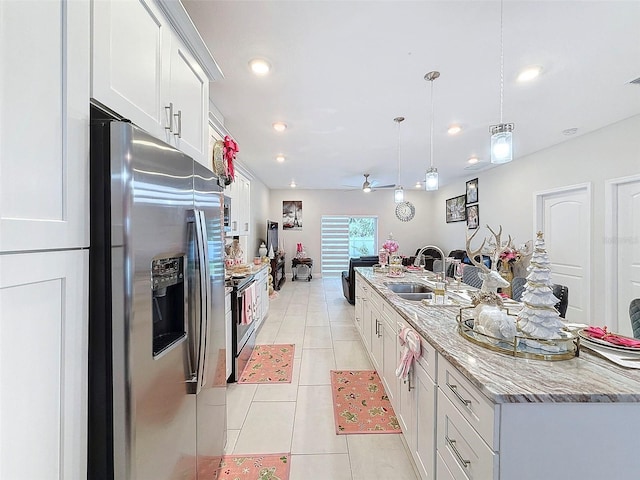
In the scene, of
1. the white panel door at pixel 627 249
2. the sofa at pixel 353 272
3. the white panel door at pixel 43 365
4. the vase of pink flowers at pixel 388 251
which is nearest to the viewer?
the white panel door at pixel 43 365

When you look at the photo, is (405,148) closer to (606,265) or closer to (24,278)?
(606,265)

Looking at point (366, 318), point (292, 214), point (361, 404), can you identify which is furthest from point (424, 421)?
point (292, 214)

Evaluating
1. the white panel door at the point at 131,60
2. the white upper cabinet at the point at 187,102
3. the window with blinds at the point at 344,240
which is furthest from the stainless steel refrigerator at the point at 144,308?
the window with blinds at the point at 344,240

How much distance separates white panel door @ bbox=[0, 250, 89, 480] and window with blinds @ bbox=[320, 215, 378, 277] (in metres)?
7.92

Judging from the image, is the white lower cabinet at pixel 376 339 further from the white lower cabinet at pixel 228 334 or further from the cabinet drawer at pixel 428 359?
the white lower cabinet at pixel 228 334

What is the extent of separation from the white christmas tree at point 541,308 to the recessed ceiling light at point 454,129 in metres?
2.75

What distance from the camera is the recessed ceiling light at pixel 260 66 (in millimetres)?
2060

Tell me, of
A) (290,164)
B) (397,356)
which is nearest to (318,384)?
(397,356)

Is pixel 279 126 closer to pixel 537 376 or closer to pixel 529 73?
pixel 529 73

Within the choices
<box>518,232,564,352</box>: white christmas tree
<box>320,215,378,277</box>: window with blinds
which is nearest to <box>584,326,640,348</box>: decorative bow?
<box>518,232,564,352</box>: white christmas tree

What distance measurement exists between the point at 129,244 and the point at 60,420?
492 millimetres

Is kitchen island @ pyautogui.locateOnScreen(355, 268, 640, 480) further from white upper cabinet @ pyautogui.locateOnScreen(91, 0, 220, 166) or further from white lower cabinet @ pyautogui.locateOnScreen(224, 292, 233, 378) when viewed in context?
white lower cabinet @ pyautogui.locateOnScreen(224, 292, 233, 378)

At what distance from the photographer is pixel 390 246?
369cm

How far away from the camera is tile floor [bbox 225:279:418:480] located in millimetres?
1700
